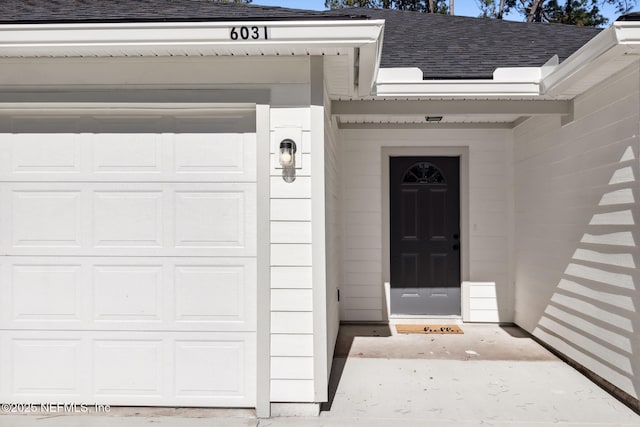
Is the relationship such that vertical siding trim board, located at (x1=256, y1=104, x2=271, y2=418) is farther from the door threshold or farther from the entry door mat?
the door threshold

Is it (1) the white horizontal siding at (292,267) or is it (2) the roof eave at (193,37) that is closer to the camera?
(2) the roof eave at (193,37)

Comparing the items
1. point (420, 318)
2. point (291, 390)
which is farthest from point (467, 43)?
point (291, 390)

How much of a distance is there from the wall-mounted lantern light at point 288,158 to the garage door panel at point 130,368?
3.68ft

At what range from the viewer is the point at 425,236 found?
517 cm

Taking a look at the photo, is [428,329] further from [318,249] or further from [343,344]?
[318,249]

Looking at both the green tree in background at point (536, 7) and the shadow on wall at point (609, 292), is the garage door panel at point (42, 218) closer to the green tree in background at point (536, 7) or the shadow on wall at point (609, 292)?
the shadow on wall at point (609, 292)

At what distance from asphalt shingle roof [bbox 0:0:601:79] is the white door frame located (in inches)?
43.7

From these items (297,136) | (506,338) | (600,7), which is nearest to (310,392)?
(297,136)

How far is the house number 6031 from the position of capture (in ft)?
8.25

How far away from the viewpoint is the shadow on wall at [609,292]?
9.70 ft

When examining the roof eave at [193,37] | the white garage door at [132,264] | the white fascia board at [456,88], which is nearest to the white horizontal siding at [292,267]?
the white garage door at [132,264]

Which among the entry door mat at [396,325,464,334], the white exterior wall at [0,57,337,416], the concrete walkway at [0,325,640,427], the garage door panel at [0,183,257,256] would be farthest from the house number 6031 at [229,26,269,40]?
the entry door mat at [396,325,464,334]

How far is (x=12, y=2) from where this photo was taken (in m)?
3.56

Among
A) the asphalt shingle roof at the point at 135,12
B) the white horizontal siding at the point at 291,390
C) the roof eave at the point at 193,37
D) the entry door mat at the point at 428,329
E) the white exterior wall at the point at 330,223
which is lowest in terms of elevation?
the entry door mat at the point at 428,329
